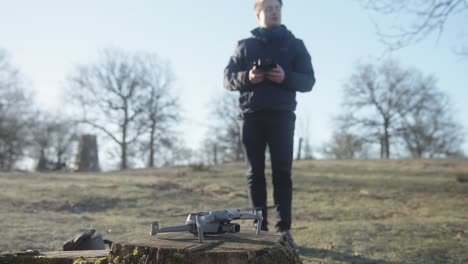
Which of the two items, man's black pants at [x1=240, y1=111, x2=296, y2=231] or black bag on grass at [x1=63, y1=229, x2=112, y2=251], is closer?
black bag on grass at [x1=63, y1=229, x2=112, y2=251]

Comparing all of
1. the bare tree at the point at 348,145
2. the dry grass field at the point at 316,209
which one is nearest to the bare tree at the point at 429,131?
the bare tree at the point at 348,145

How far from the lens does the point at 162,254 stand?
2.02 m

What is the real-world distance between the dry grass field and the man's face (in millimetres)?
1858

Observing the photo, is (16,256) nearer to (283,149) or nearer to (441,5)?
(283,149)

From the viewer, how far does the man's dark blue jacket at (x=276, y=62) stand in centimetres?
418

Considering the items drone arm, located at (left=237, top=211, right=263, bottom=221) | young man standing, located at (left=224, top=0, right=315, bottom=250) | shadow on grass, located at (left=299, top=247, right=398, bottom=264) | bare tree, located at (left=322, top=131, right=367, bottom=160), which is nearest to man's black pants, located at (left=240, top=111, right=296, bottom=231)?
young man standing, located at (left=224, top=0, right=315, bottom=250)

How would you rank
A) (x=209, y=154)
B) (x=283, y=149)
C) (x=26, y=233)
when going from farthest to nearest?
(x=209, y=154), (x=26, y=233), (x=283, y=149)

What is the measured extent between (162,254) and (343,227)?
157 inches

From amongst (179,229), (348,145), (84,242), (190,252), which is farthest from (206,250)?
(348,145)

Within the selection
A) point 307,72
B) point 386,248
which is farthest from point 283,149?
point 386,248

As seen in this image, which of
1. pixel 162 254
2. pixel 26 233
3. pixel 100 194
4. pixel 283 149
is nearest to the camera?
pixel 162 254

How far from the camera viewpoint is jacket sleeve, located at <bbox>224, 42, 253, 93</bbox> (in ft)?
14.0

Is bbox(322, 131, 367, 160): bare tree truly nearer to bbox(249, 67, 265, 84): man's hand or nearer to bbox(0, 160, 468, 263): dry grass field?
bbox(0, 160, 468, 263): dry grass field

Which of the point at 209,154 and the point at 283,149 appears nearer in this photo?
the point at 283,149
